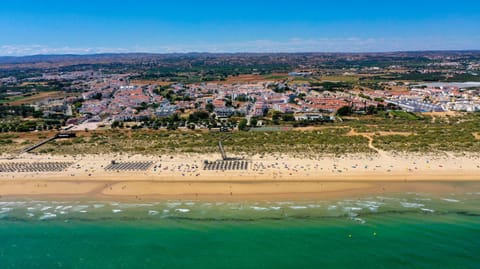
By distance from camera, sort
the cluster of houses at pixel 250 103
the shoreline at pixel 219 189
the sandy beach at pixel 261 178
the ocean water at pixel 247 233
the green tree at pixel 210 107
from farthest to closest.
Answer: the green tree at pixel 210 107
the cluster of houses at pixel 250 103
the sandy beach at pixel 261 178
the shoreline at pixel 219 189
the ocean water at pixel 247 233

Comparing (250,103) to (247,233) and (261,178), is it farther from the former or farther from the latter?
(247,233)

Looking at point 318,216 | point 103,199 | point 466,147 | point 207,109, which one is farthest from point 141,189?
point 207,109

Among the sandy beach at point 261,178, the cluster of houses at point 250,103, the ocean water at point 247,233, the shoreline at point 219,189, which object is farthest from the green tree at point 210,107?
the ocean water at point 247,233

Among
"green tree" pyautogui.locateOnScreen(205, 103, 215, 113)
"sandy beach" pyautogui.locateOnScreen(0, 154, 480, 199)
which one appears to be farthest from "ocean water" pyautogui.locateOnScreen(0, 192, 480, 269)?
"green tree" pyautogui.locateOnScreen(205, 103, 215, 113)

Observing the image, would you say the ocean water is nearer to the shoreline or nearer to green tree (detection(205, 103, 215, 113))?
the shoreline

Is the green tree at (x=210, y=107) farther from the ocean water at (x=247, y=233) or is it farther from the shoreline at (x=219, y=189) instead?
the ocean water at (x=247, y=233)

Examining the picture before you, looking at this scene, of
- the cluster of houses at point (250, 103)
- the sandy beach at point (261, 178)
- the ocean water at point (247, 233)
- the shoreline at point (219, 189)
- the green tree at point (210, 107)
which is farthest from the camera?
the green tree at point (210, 107)

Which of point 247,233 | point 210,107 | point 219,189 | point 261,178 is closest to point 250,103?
point 210,107
